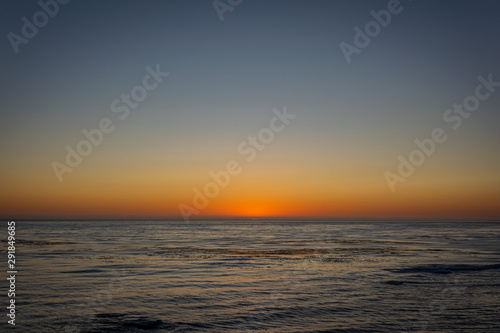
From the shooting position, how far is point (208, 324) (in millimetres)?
13867

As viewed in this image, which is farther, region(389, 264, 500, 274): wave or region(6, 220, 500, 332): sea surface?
region(389, 264, 500, 274): wave

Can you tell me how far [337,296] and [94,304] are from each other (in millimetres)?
10692

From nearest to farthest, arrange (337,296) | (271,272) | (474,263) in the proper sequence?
1. (337,296)
2. (271,272)
3. (474,263)

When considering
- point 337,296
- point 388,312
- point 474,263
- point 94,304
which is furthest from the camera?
point 474,263

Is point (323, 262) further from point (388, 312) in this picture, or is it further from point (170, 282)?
point (388, 312)

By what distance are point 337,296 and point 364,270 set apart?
9.37 meters

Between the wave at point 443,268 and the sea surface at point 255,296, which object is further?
the wave at point 443,268

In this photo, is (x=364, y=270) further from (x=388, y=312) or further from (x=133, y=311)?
(x=133, y=311)

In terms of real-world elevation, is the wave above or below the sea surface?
below

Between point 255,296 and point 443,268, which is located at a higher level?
point 255,296

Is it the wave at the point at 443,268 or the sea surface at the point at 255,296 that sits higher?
the sea surface at the point at 255,296

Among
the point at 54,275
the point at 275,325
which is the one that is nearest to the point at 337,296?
the point at 275,325

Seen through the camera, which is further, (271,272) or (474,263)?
(474,263)

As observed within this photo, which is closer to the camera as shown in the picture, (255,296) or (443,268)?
(255,296)
